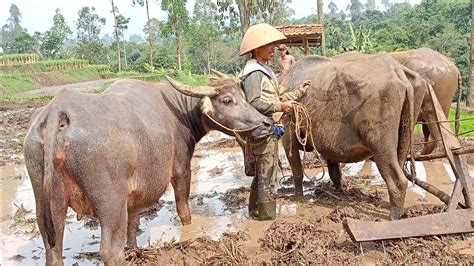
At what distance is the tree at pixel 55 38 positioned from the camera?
5116cm

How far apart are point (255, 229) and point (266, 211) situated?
27 cm

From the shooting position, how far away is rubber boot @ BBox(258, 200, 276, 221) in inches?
216

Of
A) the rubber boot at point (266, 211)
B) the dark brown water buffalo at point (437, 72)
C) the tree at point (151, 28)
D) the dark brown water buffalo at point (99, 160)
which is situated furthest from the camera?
the tree at point (151, 28)

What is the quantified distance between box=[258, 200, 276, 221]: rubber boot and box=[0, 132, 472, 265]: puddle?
9 centimetres

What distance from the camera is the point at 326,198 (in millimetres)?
6391

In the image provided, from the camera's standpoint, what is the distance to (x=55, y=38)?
5091cm

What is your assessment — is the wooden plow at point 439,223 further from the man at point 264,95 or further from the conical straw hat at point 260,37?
the conical straw hat at point 260,37

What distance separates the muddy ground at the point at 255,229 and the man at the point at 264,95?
1.45 ft

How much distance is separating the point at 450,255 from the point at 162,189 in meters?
2.46

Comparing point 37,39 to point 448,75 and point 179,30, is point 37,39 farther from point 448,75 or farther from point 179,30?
point 448,75

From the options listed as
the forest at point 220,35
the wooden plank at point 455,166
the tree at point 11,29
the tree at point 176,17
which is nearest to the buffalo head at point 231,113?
the wooden plank at point 455,166

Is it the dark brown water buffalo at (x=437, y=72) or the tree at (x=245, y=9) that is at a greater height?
the tree at (x=245, y=9)

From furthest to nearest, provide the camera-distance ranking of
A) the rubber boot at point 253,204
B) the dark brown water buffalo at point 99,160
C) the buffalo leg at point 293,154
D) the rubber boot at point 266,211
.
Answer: the buffalo leg at point 293,154 → the rubber boot at point 253,204 → the rubber boot at point 266,211 → the dark brown water buffalo at point 99,160

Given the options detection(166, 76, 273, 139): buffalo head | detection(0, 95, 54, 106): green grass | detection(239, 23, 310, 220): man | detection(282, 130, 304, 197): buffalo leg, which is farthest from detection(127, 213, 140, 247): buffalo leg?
detection(0, 95, 54, 106): green grass
